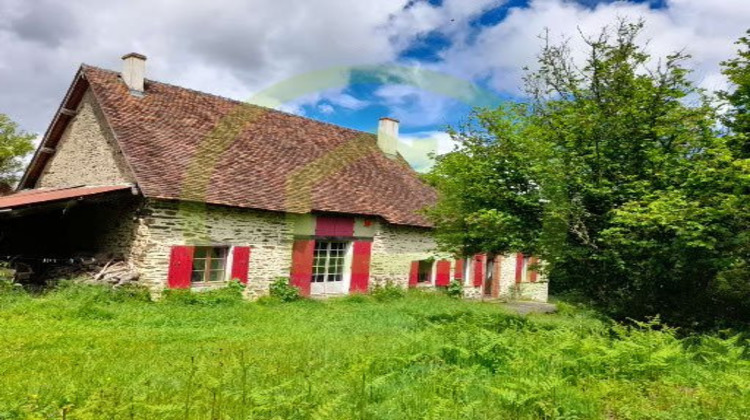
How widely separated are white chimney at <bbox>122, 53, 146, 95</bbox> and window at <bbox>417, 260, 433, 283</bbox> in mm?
11508

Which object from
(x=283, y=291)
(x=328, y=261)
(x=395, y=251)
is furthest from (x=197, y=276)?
(x=395, y=251)

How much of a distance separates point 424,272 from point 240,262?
8217mm

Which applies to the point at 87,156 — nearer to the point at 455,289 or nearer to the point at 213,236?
the point at 213,236

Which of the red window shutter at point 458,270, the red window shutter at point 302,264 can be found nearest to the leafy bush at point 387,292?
the red window shutter at point 302,264

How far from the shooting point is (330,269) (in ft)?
53.4

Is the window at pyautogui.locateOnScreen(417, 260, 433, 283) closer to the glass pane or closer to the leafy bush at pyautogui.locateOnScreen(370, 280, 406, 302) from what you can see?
the leafy bush at pyautogui.locateOnScreen(370, 280, 406, 302)

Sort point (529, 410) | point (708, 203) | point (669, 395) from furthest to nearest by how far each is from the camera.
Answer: point (708, 203), point (669, 395), point (529, 410)

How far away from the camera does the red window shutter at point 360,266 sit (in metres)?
16.6

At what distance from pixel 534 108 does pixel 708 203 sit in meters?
3.90

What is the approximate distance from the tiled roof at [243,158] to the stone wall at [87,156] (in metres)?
0.78

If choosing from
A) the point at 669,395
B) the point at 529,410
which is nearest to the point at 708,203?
the point at 669,395

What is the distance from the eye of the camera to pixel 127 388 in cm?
443

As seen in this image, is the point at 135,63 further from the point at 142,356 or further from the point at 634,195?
the point at 634,195

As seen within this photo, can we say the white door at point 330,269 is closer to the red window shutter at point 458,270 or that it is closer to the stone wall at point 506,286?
the red window shutter at point 458,270
